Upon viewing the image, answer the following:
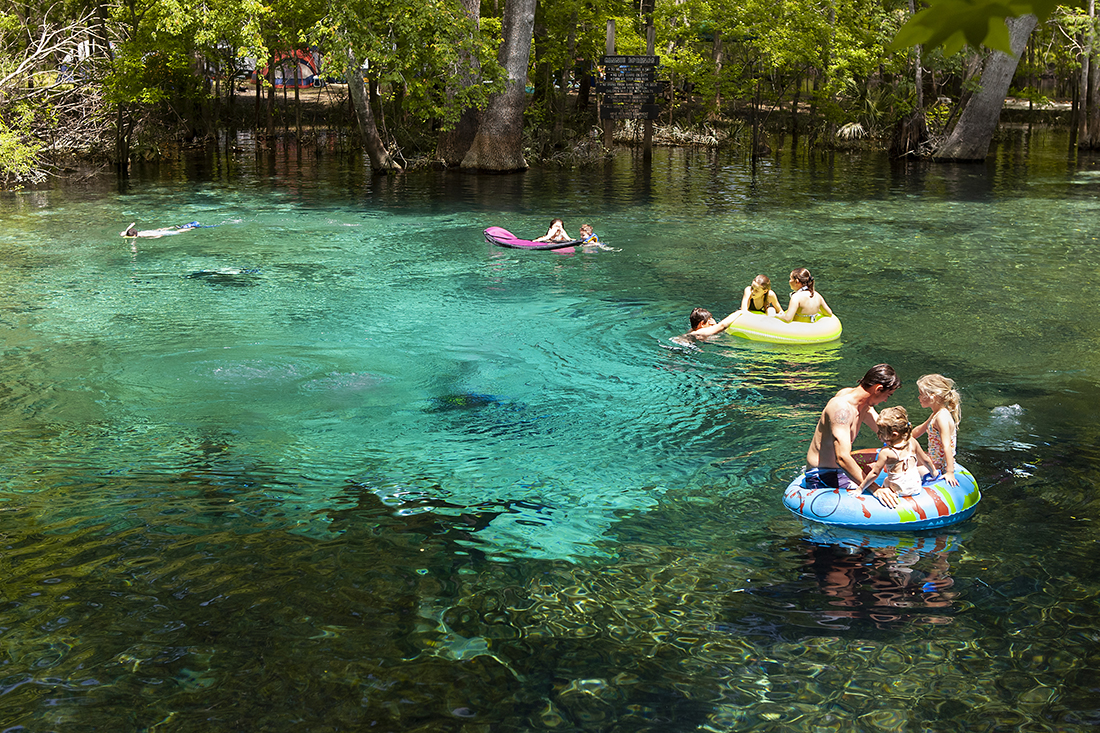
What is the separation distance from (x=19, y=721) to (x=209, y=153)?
4088 centimetres

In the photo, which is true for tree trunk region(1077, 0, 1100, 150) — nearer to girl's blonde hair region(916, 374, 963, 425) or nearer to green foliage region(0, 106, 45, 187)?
green foliage region(0, 106, 45, 187)

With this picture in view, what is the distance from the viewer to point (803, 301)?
12.6m

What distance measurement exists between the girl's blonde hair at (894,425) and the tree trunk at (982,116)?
3368 cm

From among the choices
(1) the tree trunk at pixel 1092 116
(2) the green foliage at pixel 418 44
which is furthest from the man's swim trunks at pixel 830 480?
(1) the tree trunk at pixel 1092 116

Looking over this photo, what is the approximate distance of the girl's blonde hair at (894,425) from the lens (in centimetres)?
741

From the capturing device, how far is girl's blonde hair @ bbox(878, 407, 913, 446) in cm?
741

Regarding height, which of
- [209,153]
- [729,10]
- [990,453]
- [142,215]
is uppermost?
[729,10]

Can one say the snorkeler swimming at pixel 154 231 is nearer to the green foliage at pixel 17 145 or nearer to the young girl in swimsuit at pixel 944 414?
the green foliage at pixel 17 145

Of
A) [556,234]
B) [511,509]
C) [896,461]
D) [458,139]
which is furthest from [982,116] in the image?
[511,509]

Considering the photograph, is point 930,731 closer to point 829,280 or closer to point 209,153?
point 829,280

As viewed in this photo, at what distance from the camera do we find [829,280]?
17.0 metres

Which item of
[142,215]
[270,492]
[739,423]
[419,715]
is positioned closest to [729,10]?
[142,215]

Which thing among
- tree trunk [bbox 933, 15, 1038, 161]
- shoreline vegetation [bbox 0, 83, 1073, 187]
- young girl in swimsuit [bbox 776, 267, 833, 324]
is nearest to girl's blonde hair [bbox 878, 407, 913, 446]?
young girl in swimsuit [bbox 776, 267, 833, 324]

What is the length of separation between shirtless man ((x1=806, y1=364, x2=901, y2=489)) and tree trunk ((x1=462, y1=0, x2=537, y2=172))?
86.1 ft
